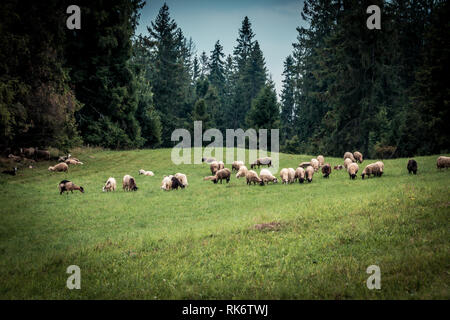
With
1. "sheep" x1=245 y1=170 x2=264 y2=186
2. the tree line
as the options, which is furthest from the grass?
the tree line

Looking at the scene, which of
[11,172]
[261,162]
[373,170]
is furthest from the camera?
[261,162]

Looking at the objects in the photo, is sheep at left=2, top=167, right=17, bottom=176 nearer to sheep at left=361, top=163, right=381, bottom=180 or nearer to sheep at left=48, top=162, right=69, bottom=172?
sheep at left=48, top=162, right=69, bottom=172

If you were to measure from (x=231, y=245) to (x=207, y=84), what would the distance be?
217ft

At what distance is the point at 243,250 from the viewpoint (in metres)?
7.42

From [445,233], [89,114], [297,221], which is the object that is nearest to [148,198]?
[297,221]

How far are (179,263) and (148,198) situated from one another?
30.3ft

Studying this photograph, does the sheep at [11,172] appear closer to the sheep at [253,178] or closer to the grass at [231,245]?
the grass at [231,245]

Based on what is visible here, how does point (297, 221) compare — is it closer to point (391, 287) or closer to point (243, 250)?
point (243, 250)

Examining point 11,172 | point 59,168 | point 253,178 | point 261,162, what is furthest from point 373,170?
point 11,172

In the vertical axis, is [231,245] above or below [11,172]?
below

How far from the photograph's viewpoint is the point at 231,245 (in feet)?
26.0

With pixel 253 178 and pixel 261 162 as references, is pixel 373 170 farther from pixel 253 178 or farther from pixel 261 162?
pixel 261 162

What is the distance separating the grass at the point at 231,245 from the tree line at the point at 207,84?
11.8m

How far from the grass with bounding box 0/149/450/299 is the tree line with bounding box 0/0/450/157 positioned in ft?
38.9
